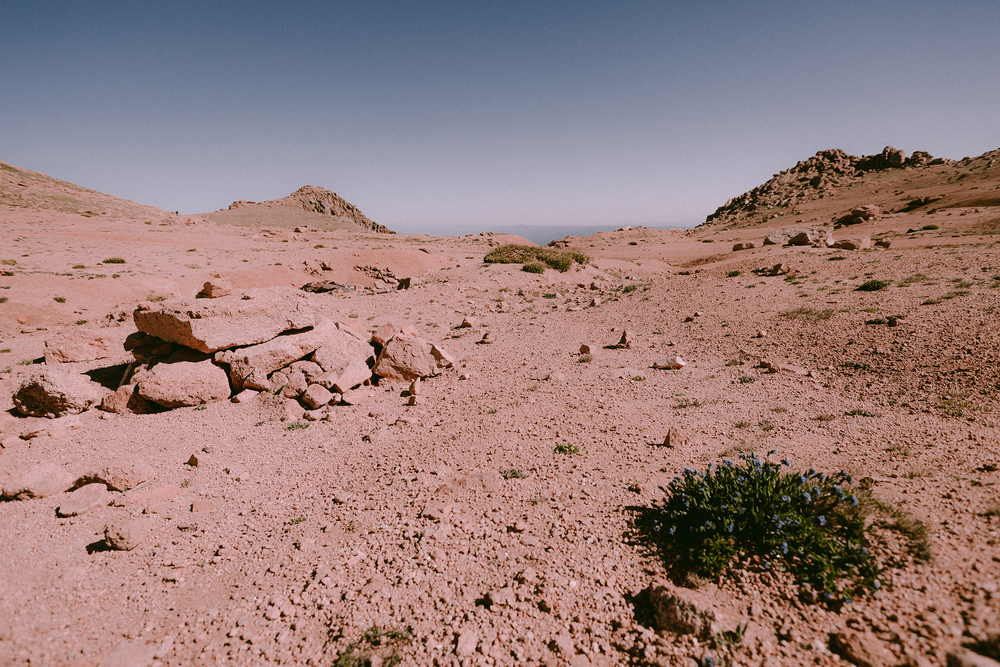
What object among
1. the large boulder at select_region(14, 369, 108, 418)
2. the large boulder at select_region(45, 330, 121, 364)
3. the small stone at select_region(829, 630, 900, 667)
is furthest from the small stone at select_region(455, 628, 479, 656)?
the large boulder at select_region(45, 330, 121, 364)

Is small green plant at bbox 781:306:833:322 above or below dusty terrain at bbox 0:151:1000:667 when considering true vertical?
above

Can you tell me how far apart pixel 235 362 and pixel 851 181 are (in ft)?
250

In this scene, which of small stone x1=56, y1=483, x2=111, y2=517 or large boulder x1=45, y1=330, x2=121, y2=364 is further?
large boulder x1=45, y1=330, x2=121, y2=364

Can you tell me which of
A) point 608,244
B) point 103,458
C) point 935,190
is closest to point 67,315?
point 103,458

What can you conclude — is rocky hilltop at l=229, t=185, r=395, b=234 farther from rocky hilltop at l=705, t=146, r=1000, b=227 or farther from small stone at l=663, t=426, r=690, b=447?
small stone at l=663, t=426, r=690, b=447

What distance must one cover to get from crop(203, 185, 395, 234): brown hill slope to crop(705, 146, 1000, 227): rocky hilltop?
61326 millimetres

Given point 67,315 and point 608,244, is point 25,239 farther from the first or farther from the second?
point 608,244

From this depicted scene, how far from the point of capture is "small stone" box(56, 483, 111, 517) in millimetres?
4960

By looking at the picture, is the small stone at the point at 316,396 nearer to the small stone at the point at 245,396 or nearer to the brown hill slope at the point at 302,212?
the small stone at the point at 245,396

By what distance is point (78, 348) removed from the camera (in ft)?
32.0

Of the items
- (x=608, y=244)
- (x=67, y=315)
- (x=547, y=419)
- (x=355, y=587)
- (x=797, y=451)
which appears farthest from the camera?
(x=608, y=244)

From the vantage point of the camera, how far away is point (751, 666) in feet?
8.96

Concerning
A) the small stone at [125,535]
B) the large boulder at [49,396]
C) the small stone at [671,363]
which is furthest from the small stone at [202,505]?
the small stone at [671,363]

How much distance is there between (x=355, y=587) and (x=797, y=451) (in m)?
5.88
